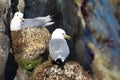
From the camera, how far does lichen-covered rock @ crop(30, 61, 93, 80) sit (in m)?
5.69

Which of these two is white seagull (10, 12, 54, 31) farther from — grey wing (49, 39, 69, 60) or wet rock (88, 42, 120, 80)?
wet rock (88, 42, 120, 80)

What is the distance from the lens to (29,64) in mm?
6430

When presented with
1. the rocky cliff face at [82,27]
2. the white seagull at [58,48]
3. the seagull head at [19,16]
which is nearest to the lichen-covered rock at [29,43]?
the rocky cliff face at [82,27]

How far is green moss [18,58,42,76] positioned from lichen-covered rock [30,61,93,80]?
585 mm

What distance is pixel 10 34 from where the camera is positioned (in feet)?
21.4

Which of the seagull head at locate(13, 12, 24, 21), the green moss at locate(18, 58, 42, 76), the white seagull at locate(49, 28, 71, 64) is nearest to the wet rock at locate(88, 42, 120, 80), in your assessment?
the white seagull at locate(49, 28, 71, 64)

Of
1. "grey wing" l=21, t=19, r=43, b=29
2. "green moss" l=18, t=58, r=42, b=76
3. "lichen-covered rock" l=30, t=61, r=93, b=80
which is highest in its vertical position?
"grey wing" l=21, t=19, r=43, b=29

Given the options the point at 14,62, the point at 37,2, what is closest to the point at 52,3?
the point at 37,2

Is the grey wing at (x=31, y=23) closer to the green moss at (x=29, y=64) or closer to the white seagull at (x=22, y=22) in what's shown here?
the white seagull at (x=22, y=22)

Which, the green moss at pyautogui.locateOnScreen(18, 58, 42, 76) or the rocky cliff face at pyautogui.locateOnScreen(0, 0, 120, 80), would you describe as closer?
the rocky cliff face at pyautogui.locateOnScreen(0, 0, 120, 80)

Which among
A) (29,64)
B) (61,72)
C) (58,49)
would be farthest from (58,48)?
(29,64)

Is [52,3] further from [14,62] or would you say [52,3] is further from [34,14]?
[14,62]

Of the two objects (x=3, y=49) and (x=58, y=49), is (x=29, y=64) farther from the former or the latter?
(x=58, y=49)

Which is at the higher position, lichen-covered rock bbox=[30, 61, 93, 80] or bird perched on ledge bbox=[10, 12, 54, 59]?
bird perched on ledge bbox=[10, 12, 54, 59]
